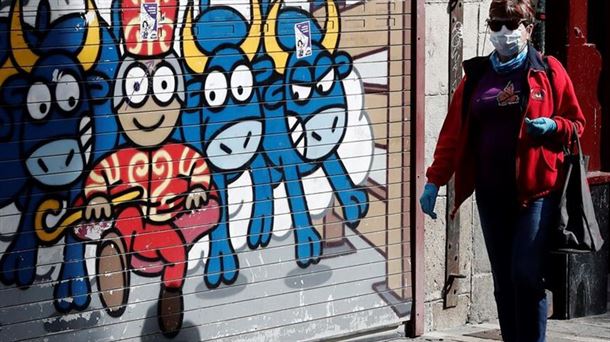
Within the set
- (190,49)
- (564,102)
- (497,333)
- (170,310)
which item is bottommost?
(497,333)

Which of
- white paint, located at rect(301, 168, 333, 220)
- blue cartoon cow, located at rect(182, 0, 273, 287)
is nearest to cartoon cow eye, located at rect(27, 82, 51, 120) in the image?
blue cartoon cow, located at rect(182, 0, 273, 287)

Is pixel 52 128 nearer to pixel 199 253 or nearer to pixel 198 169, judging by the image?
pixel 198 169

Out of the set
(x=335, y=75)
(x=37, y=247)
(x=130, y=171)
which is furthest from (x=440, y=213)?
(x=37, y=247)

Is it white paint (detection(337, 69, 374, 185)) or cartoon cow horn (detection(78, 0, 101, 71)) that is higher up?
cartoon cow horn (detection(78, 0, 101, 71))

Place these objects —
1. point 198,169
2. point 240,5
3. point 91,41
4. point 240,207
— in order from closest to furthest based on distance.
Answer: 1. point 91,41
2. point 198,169
3. point 240,5
4. point 240,207

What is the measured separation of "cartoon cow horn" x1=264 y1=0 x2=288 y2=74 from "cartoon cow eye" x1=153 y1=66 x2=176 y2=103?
2.24ft

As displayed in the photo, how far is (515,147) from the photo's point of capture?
6.20 metres

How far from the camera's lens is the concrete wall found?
8.06m

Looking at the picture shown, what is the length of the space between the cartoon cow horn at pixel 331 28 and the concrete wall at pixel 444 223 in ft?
2.48

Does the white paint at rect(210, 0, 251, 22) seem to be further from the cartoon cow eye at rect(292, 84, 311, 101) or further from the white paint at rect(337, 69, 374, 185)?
the white paint at rect(337, 69, 374, 185)

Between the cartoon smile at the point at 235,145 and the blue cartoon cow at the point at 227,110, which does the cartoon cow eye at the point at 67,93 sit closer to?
the blue cartoon cow at the point at 227,110

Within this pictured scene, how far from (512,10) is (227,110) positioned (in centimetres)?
165

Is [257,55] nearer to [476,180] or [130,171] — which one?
[130,171]

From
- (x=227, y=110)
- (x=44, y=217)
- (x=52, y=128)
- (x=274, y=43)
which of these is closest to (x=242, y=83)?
(x=227, y=110)
